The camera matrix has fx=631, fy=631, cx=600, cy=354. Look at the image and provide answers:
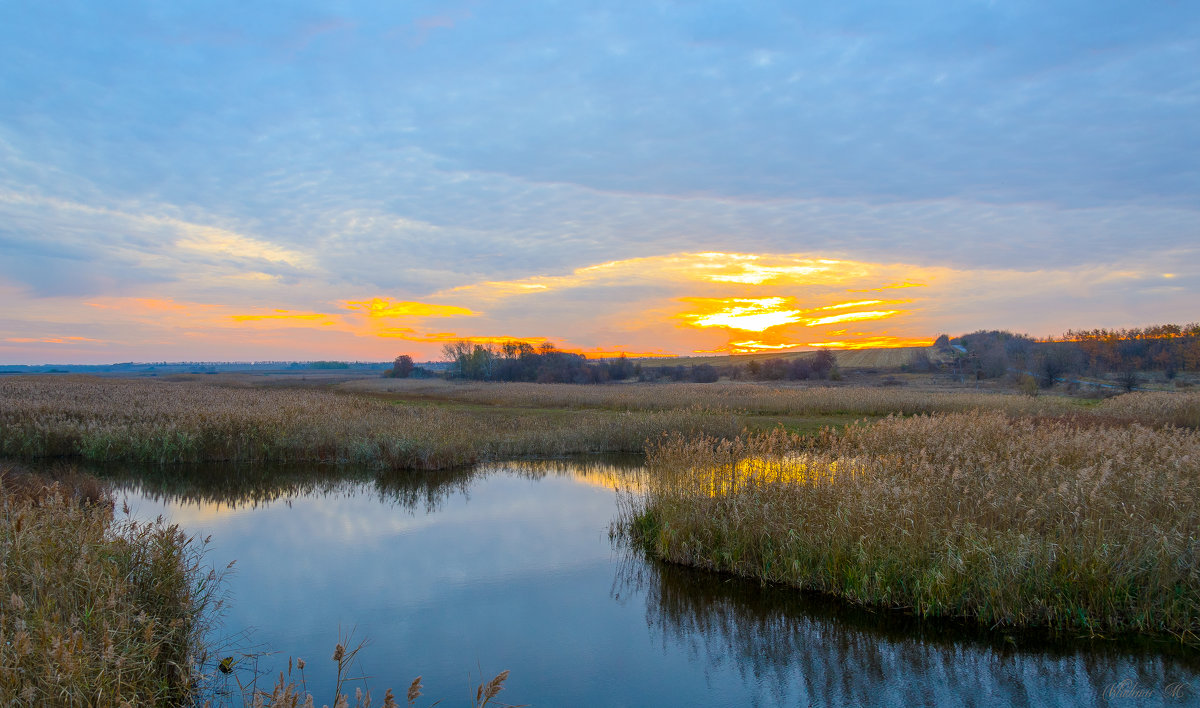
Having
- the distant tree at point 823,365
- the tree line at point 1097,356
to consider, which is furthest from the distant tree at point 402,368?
the tree line at point 1097,356

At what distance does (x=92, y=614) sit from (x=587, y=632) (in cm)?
469

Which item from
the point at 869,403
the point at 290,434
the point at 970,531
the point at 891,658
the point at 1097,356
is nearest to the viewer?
the point at 891,658

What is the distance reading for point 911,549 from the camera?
7562 millimetres

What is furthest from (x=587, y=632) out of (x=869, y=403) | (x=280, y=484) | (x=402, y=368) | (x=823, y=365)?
(x=402, y=368)

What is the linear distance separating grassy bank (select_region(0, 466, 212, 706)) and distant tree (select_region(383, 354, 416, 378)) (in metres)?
90.6

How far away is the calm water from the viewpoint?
5930 mm

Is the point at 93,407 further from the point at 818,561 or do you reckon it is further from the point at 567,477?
the point at 818,561

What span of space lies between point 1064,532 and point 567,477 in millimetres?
12022

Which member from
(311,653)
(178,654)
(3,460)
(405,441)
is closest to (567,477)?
(405,441)

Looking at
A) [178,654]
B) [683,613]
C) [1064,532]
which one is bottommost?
[683,613]

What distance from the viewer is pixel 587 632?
7371mm

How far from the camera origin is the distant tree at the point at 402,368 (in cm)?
9550

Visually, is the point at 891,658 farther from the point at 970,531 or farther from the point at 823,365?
the point at 823,365

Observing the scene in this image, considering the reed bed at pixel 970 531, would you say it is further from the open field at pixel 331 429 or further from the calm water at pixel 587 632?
the open field at pixel 331 429
